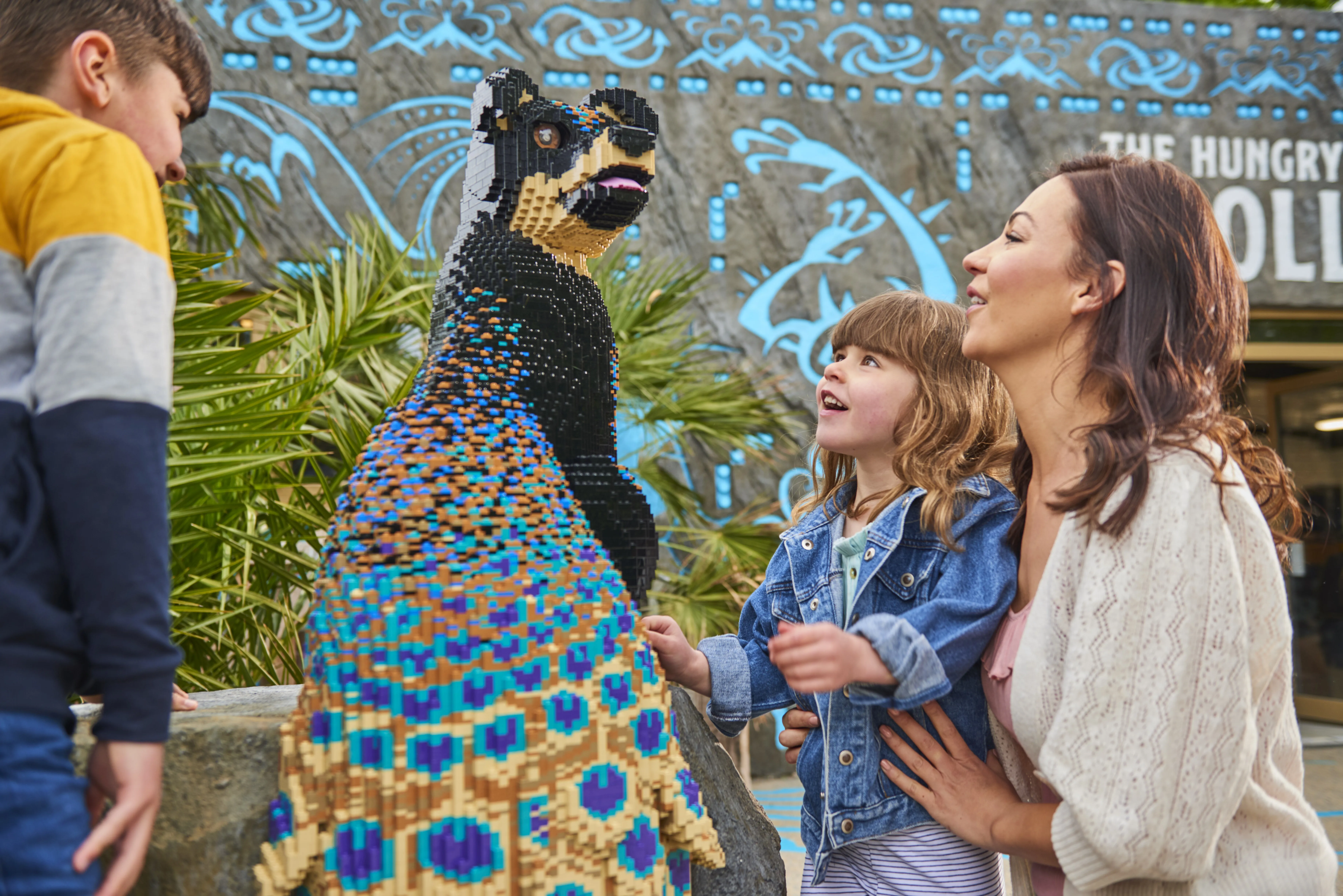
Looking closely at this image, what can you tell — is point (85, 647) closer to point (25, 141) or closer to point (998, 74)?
point (25, 141)

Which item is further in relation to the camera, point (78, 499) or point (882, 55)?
point (882, 55)

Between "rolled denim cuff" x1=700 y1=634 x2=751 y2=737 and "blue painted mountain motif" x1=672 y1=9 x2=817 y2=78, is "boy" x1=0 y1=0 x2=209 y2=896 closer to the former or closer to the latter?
"rolled denim cuff" x1=700 y1=634 x2=751 y2=737

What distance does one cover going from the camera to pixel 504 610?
3.92 feet

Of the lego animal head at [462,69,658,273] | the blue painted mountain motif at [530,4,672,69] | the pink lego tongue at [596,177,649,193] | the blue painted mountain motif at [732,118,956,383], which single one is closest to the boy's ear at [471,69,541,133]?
the lego animal head at [462,69,658,273]

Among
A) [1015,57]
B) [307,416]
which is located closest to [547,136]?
[307,416]

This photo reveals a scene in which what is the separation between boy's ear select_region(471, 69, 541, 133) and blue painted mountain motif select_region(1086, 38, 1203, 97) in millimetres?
4997

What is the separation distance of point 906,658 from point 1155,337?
0.52 m

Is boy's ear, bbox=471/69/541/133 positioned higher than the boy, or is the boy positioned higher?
boy's ear, bbox=471/69/541/133

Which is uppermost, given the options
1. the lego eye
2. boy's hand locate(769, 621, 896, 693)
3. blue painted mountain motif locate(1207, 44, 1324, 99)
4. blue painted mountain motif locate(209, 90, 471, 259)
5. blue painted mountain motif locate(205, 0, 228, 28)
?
blue painted mountain motif locate(205, 0, 228, 28)

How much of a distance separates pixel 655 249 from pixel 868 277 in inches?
44.9

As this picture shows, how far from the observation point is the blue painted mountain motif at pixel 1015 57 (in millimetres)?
5312

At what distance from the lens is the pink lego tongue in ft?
4.26

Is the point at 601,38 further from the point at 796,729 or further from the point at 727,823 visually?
the point at 727,823

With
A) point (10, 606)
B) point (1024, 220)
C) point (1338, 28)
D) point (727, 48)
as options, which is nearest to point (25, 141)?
point (10, 606)
